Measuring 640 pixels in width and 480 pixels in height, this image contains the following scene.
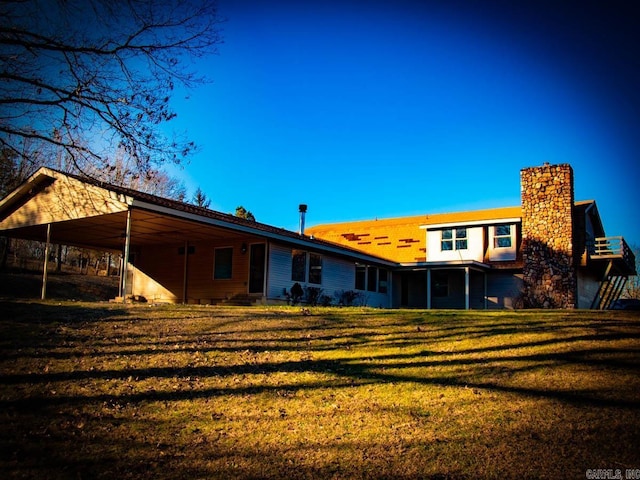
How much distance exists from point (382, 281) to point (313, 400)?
2134cm

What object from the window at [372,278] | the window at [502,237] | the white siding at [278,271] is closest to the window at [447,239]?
the window at [502,237]

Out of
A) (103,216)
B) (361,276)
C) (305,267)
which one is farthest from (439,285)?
(103,216)

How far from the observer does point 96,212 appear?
15.6 m

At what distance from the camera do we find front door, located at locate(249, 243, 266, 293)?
63.0 ft

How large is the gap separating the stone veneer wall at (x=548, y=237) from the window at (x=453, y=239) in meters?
3.53

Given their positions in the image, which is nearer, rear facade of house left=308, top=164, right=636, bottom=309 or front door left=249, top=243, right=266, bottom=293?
front door left=249, top=243, right=266, bottom=293

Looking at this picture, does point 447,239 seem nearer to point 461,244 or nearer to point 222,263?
point 461,244

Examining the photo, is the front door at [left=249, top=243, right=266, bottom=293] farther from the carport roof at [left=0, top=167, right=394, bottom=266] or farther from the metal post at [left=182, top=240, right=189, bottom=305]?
the metal post at [left=182, top=240, right=189, bottom=305]

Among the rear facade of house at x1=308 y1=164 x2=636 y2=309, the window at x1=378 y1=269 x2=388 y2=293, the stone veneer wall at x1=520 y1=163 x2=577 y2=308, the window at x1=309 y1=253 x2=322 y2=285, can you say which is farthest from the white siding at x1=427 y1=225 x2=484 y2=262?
the window at x1=309 y1=253 x2=322 y2=285

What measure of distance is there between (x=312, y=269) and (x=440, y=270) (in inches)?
381

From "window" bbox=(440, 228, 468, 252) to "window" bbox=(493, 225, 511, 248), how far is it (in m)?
1.53

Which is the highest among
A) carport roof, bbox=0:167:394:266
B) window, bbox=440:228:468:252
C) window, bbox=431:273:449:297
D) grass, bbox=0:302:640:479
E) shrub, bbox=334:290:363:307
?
window, bbox=440:228:468:252

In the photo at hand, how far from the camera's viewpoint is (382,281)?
27.6 m

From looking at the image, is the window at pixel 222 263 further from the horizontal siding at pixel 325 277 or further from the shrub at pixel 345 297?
the shrub at pixel 345 297
